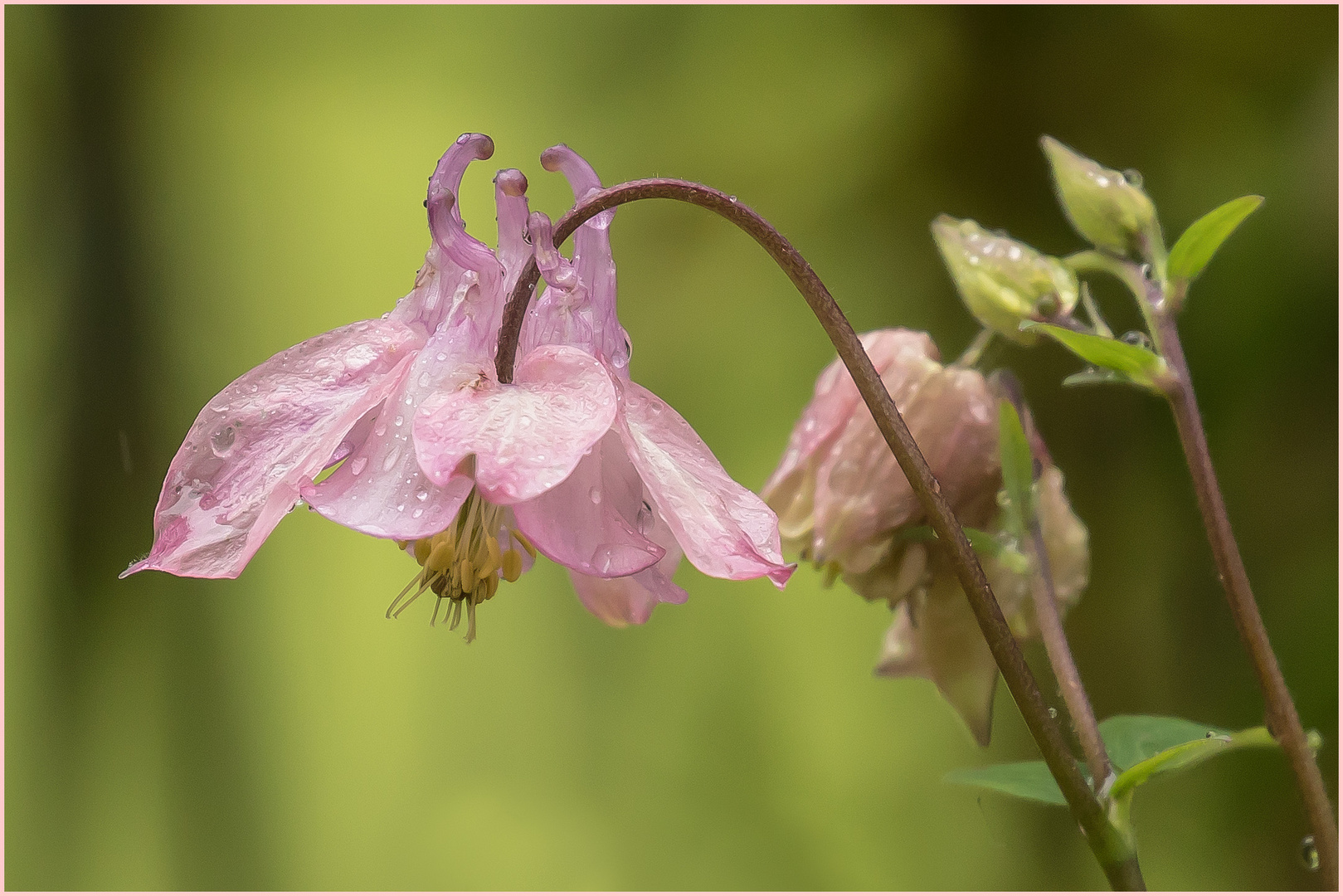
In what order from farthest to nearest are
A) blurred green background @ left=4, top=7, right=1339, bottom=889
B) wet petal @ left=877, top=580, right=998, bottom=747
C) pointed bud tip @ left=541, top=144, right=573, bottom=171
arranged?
blurred green background @ left=4, top=7, right=1339, bottom=889 → wet petal @ left=877, top=580, right=998, bottom=747 → pointed bud tip @ left=541, top=144, right=573, bottom=171

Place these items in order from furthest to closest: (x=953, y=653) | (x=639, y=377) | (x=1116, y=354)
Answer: (x=639, y=377) → (x=953, y=653) → (x=1116, y=354)

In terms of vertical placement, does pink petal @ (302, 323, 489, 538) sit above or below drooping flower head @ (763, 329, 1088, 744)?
above

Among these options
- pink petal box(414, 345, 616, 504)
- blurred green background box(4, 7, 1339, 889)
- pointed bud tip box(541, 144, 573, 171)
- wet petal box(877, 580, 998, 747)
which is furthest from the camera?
blurred green background box(4, 7, 1339, 889)

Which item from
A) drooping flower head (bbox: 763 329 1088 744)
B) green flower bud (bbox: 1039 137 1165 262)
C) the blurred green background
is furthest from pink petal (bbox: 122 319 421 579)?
the blurred green background

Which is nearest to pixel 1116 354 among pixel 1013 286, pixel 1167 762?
pixel 1013 286

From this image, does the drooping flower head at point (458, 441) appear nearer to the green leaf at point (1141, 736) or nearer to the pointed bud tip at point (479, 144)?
the pointed bud tip at point (479, 144)

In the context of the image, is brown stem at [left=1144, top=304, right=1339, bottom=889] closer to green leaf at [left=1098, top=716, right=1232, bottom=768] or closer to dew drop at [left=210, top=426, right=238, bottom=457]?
green leaf at [left=1098, top=716, right=1232, bottom=768]

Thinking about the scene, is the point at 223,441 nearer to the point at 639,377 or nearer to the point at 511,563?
the point at 511,563

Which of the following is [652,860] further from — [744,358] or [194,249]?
[194,249]
